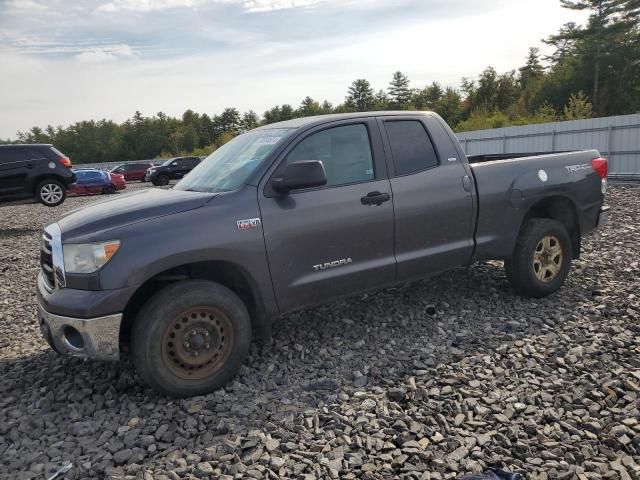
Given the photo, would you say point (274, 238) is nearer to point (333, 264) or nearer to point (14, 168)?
point (333, 264)

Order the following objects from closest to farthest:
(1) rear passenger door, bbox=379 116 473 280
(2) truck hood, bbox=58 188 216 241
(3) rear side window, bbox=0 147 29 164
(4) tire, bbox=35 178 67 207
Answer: (2) truck hood, bbox=58 188 216 241 < (1) rear passenger door, bbox=379 116 473 280 < (3) rear side window, bbox=0 147 29 164 < (4) tire, bbox=35 178 67 207

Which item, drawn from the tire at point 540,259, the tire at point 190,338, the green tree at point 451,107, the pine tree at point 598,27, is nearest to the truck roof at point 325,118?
the tire at point 190,338

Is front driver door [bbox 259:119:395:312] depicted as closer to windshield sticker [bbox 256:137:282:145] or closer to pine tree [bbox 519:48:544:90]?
windshield sticker [bbox 256:137:282:145]

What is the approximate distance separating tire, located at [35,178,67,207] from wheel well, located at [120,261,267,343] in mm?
11245

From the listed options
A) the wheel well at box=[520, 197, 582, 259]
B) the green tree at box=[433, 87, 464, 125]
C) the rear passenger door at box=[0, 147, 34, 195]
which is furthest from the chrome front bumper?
the green tree at box=[433, 87, 464, 125]

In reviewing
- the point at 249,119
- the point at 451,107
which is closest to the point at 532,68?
the point at 451,107

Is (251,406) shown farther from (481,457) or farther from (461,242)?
(461,242)

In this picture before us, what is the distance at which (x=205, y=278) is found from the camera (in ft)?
12.3

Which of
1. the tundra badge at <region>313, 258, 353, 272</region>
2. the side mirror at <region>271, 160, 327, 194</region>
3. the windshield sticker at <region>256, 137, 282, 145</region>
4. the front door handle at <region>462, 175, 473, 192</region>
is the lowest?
the tundra badge at <region>313, 258, 353, 272</region>

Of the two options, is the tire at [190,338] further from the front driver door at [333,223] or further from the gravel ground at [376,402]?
the front driver door at [333,223]

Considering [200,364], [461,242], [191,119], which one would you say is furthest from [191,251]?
[191,119]

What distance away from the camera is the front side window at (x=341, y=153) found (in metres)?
3.97

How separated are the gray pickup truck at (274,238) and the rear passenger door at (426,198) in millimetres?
12

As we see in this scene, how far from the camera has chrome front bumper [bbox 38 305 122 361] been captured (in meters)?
3.21
